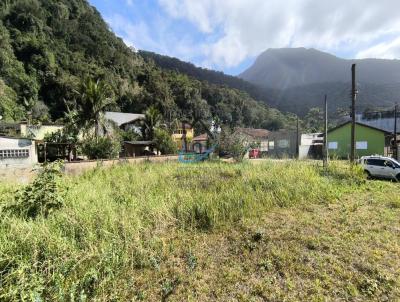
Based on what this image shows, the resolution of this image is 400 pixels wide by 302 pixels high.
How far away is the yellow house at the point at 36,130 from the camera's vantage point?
2396 cm

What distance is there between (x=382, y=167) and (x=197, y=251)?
14.4 meters

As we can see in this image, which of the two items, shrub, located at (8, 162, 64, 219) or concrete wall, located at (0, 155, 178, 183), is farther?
concrete wall, located at (0, 155, 178, 183)

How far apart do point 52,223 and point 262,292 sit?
11.6 ft

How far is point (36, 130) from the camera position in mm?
24969

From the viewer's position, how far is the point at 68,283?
311cm

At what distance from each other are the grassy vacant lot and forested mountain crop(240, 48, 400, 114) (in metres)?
71.9

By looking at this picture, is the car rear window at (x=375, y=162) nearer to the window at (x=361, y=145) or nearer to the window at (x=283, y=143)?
the window at (x=361, y=145)

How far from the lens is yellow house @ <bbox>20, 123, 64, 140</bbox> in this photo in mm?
23956

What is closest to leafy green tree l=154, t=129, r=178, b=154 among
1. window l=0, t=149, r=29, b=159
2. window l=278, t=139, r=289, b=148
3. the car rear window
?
window l=0, t=149, r=29, b=159

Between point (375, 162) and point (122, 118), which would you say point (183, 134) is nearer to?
point (122, 118)

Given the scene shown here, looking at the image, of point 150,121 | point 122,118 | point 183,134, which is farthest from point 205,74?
point 150,121

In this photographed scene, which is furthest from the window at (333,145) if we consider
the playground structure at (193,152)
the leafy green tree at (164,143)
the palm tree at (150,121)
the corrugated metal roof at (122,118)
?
the corrugated metal roof at (122,118)

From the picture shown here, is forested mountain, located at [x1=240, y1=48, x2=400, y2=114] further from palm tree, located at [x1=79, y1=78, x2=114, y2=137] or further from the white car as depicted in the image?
palm tree, located at [x1=79, y1=78, x2=114, y2=137]

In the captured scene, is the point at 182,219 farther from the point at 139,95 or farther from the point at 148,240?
the point at 139,95
